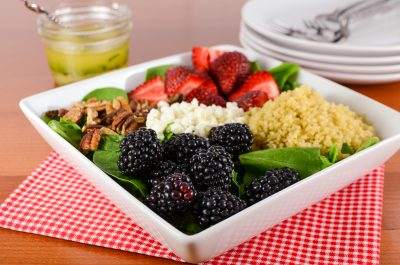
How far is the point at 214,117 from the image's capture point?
1318 mm

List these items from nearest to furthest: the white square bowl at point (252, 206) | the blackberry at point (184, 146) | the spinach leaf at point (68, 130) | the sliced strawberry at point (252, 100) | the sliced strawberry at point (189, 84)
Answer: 1. the white square bowl at point (252, 206)
2. the blackberry at point (184, 146)
3. the spinach leaf at point (68, 130)
4. the sliced strawberry at point (252, 100)
5. the sliced strawberry at point (189, 84)

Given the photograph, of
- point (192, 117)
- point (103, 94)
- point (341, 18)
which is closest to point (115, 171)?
point (192, 117)

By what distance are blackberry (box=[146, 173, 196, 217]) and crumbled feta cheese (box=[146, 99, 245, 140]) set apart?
0.28 metres

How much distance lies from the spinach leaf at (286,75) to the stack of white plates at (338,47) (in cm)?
10

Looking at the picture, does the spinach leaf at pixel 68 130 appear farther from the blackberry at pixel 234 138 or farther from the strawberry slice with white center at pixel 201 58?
the strawberry slice with white center at pixel 201 58

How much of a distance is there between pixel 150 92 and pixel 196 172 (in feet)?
1.64

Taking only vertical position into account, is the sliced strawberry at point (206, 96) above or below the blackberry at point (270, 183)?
below

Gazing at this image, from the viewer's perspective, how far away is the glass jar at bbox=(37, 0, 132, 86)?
1.69 metres

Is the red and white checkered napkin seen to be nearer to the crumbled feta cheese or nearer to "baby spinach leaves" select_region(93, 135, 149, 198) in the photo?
"baby spinach leaves" select_region(93, 135, 149, 198)

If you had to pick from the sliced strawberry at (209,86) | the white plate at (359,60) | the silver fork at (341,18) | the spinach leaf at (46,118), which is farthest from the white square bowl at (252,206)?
the silver fork at (341,18)

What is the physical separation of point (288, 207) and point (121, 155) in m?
0.32

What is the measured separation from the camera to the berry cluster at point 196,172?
3.22 feet

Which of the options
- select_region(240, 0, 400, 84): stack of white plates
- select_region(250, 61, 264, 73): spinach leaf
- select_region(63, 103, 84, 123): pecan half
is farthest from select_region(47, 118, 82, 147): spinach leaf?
select_region(240, 0, 400, 84): stack of white plates

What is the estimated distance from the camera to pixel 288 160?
1148 millimetres
